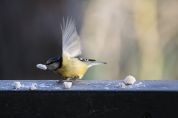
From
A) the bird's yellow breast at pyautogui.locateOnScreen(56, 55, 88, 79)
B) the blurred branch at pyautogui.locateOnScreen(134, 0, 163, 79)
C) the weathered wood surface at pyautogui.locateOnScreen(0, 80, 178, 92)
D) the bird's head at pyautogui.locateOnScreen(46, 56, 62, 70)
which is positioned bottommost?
the blurred branch at pyautogui.locateOnScreen(134, 0, 163, 79)

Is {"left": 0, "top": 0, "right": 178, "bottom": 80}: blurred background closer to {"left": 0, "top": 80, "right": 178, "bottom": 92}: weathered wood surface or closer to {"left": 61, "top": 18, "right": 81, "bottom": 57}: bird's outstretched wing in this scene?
{"left": 61, "top": 18, "right": 81, "bottom": 57}: bird's outstretched wing

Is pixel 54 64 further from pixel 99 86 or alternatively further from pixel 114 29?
pixel 114 29

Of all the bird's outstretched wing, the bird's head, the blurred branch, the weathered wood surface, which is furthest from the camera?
the blurred branch

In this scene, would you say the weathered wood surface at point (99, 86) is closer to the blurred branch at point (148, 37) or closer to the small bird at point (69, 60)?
the small bird at point (69, 60)

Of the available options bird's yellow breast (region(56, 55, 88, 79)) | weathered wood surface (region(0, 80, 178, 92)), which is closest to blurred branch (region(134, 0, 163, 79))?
bird's yellow breast (region(56, 55, 88, 79))

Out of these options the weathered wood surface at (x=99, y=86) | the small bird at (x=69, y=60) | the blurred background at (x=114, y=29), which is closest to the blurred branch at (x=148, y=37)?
the blurred background at (x=114, y=29)

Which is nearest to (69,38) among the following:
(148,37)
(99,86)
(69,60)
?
(99,86)
